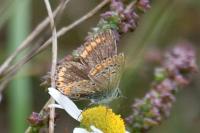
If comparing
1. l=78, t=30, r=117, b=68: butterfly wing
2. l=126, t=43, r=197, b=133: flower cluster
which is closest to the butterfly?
l=78, t=30, r=117, b=68: butterfly wing

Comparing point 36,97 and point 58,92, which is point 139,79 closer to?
point 36,97

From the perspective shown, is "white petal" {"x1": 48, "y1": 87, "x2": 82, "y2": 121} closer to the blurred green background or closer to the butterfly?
the butterfly

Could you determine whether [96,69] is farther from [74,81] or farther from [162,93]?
[162,93]

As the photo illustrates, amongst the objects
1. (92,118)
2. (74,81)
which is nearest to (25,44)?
(74,81)

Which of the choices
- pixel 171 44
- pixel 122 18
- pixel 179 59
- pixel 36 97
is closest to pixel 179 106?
pixel 171 44

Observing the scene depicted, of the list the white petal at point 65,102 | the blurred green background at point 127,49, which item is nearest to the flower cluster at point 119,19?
the white petal at point 65,102

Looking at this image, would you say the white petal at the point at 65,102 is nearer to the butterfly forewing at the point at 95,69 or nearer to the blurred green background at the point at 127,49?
the butterfly forewing at the point at 95,69
